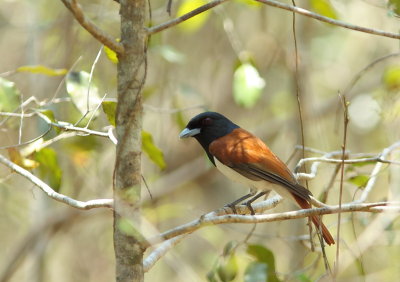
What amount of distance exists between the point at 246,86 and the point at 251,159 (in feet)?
1.56

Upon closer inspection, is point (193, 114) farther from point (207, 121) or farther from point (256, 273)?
point (256, 273)

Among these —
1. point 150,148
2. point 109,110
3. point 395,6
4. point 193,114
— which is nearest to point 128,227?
point 109,110

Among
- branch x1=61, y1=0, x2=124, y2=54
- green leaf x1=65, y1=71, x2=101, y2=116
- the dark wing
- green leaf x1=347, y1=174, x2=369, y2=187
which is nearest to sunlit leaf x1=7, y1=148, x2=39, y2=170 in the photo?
green leaf x1=65, y1=71, x2=101, y2=116

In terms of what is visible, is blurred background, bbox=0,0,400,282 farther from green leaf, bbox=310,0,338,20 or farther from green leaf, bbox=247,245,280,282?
green leaf, bbox=247,245,280,282

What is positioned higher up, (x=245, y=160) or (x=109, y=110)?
(x=109, y=110)

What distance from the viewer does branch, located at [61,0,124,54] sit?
208 cm

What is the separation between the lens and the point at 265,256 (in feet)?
11.5

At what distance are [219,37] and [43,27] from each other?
215 centimetres

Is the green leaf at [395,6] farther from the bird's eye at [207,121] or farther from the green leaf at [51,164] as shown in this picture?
the green leaf at [51,164]

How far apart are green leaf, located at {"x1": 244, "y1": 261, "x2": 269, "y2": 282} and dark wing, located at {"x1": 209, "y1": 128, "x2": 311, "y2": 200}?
0.48 meters

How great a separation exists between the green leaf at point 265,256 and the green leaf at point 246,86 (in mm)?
895

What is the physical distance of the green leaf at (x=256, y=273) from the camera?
3303mm

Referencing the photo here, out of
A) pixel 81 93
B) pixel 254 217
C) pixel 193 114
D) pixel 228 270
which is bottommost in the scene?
pixel 228 270

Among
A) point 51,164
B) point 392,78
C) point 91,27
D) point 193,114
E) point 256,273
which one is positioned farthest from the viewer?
point 193,114
